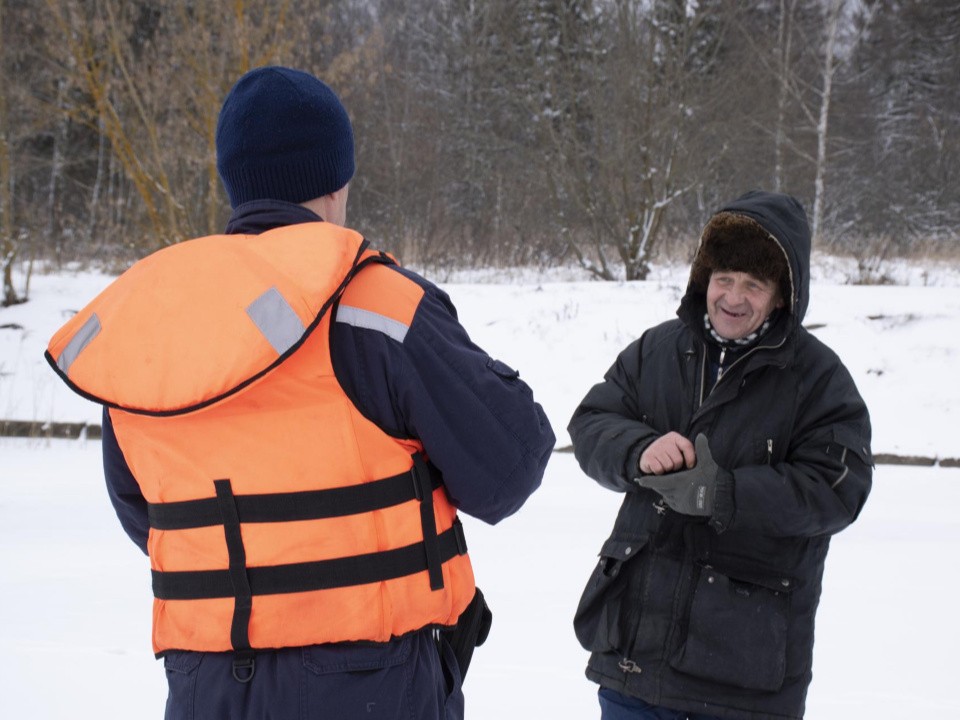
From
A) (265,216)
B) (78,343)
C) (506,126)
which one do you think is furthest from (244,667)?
(506,126)

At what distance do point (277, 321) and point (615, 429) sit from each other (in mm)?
1072

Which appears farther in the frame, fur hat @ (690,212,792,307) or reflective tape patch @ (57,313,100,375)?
fur hat @ (690,212,792,307)

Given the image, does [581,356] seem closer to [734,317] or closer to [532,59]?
[532,59]

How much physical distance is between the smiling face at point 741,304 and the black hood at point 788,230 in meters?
0.06

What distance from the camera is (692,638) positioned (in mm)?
1949

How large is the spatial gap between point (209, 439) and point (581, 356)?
24.1 ft

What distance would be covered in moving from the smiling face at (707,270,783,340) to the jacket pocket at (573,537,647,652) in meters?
0.53

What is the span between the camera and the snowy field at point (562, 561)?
326cm

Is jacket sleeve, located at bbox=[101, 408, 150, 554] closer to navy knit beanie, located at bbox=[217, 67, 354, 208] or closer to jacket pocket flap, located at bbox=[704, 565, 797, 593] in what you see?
navy knit beanie, located at bbox=[217, 67, 354, 208]

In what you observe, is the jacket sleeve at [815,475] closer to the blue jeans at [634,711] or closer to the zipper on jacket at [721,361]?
the zipper on jacket at [721,361]

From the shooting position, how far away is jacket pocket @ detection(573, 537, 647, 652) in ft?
6.72

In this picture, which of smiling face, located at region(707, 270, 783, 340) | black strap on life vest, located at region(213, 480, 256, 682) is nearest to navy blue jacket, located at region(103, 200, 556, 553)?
black strap on life vest, located at region(213, 480, 256, 682)

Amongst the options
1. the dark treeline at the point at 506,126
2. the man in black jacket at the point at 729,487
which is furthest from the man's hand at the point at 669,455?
the dark treeline at the point at 506,126

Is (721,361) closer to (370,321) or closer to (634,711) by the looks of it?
(634,711)
